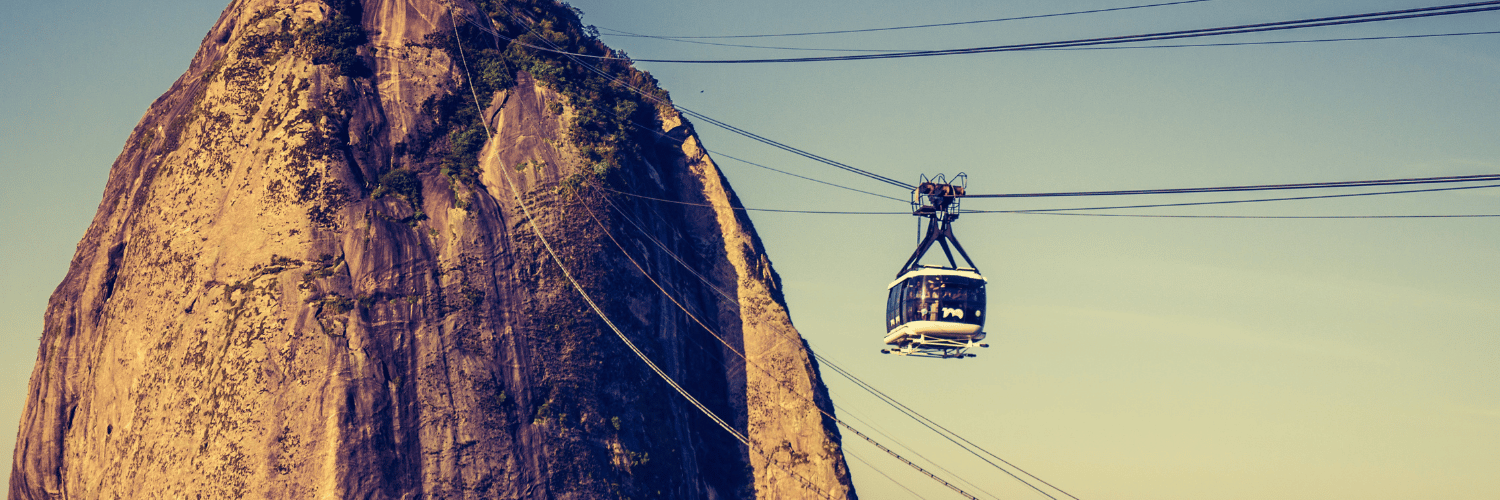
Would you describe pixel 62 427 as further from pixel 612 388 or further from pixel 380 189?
pixel 612 388

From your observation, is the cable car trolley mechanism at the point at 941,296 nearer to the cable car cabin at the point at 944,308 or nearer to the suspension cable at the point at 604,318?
the cable car cabin at the point at 944,308

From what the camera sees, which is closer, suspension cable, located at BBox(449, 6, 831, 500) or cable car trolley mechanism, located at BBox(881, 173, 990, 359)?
cable car trolley mechanism, located at BBox(881, 173, 990, 359)

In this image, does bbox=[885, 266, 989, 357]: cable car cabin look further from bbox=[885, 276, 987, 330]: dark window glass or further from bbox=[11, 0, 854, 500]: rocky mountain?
bbox=[11, 0, 854, 500]: rocky mountain

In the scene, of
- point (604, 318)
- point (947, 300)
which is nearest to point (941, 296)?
point (947, 300)

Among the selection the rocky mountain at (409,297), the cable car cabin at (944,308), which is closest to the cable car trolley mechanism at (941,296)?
the cable car cabin at (944,308)

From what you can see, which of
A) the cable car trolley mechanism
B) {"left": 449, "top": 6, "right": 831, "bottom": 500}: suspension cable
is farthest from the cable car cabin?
{"left": 449, "top": 6, "right": 831, "bottom": 500}: suspension cable

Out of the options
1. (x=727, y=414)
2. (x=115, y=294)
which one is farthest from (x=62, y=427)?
(x=727, y=414)
